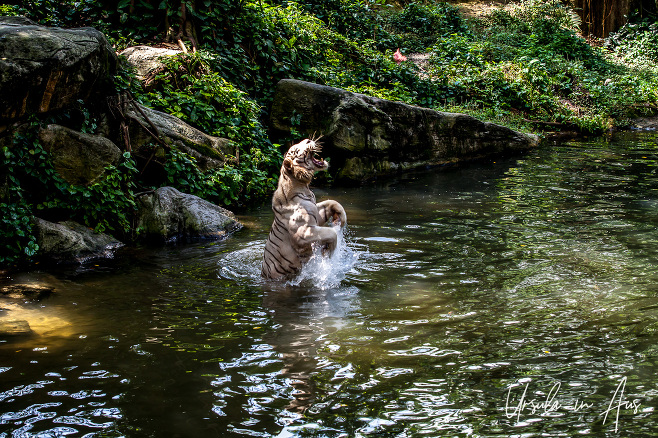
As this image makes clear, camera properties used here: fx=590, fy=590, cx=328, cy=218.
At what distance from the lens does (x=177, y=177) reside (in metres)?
9.38

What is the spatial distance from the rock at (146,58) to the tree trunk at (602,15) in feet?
66.9

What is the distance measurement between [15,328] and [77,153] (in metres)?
3.59

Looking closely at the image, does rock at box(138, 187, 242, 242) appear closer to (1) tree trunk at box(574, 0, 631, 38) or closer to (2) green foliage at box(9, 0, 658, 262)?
(2) green foliage at box(9, 0, 658, 262)

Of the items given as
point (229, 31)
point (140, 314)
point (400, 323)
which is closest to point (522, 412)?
point (400, 323)

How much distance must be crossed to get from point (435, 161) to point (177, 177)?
6.48m

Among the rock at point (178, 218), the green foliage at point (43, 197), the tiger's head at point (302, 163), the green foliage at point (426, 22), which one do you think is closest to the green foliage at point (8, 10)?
the green foliage at point (43, 197)

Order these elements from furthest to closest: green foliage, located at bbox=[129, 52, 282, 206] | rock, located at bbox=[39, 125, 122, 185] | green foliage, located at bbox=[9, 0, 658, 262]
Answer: green foliage, located at bbox=[129, 52, 282, 206] → green foliage, located at bbox=[9, 0, 658, 262] → rock, located at bbox=[39, 125, 122, 185]

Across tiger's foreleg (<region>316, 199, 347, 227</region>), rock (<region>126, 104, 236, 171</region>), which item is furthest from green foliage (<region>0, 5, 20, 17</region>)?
tiger's foreleg (<region>316, 199, 347, 227</region>)

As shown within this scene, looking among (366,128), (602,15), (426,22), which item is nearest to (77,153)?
(366,128)

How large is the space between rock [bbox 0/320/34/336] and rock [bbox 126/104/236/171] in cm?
455

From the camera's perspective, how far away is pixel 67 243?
24.0 feet

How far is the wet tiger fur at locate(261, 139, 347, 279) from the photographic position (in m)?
6.07

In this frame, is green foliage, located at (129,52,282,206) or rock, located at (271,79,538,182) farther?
rock, located at (271,79,538,182)

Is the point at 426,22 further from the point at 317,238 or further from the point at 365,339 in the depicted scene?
the point at 365,339
